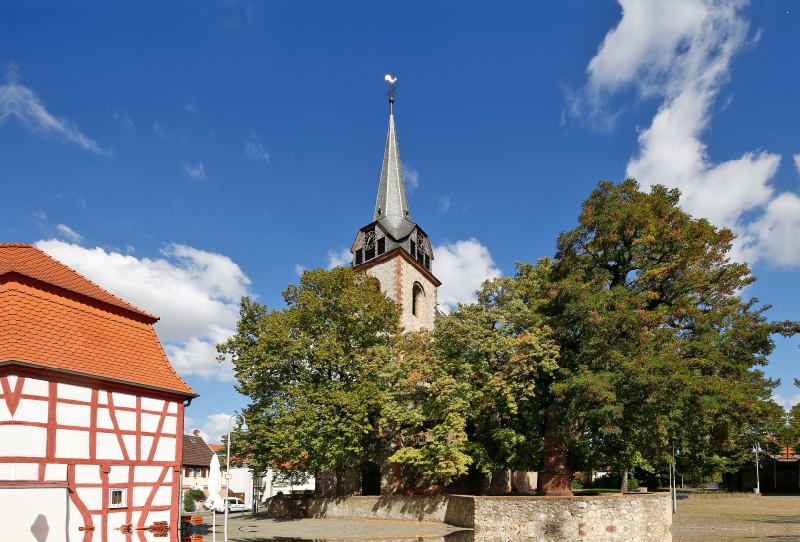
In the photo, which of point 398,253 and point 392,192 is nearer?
point 398,253

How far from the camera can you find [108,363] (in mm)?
14133

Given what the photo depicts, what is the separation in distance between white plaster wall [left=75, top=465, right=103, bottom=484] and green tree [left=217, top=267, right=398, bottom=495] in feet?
32.5

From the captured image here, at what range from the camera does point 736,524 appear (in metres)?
24.9

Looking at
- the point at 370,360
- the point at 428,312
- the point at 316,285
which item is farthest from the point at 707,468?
the point at 316,285

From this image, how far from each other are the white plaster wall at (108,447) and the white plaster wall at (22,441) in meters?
1.34

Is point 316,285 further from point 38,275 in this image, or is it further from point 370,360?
point 38,275

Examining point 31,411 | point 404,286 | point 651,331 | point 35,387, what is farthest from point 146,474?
point 404,286

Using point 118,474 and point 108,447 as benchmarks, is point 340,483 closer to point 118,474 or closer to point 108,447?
point 118,474

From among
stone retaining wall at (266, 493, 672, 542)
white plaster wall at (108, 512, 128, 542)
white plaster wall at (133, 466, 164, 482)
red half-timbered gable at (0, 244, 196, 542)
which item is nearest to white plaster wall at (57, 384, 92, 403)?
red half-timbered gable at (0, 244, 196, 542)

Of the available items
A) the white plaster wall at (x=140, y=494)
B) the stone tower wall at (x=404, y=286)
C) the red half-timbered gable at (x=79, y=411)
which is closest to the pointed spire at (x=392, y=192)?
the stone tower wall at (x=404, y=286)

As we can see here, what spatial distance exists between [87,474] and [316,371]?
13717 millimetres

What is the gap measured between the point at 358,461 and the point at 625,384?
12.5m

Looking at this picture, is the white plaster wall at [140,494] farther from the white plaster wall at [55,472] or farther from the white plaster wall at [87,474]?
the white plaster wall at [55,472]

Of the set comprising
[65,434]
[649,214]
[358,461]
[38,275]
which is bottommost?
[358,461]
